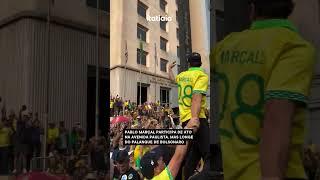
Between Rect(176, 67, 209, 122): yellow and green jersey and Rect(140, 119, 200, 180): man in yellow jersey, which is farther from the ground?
Rect(176, 67, 209, 122): yellow and green jersey

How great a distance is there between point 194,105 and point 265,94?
2.66 meters

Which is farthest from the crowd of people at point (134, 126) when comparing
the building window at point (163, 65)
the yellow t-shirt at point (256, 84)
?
the yellow t-shirt at point (256, 84)

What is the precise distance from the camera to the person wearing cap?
4.34 metres

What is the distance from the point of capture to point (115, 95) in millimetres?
4336

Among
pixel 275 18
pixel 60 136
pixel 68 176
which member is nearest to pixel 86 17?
pixel 60 136

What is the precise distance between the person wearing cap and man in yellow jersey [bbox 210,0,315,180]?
2.46 metres

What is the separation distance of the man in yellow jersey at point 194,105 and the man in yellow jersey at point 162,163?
0.14ft

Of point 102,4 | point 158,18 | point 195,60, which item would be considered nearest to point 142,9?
point 158,18

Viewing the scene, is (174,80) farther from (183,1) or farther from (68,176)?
(68,176)

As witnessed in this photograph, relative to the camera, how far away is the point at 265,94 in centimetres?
166

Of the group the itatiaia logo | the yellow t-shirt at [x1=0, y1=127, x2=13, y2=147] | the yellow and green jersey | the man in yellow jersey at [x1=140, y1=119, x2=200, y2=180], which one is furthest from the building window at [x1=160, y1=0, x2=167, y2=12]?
the yellow t-shirt at [x1=0, y1=127, x2=13, y2=147]

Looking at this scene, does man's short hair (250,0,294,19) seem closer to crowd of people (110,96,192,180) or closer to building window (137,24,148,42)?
crowd of people (110,96,192,180)

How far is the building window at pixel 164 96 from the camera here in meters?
4.32

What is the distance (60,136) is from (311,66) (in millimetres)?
3134
